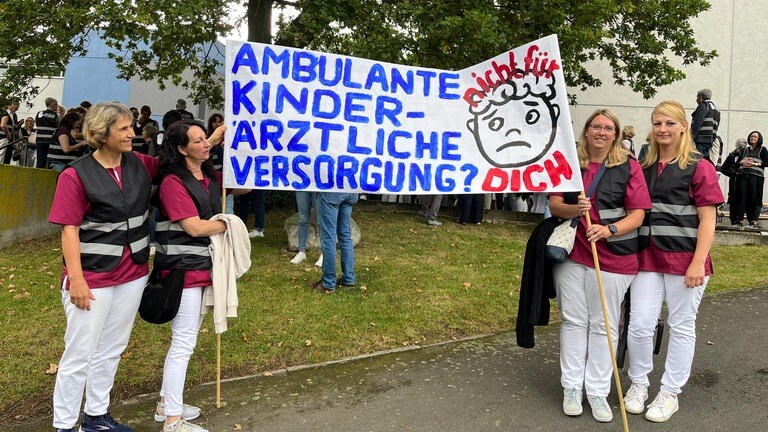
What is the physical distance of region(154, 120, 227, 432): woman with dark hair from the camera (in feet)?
11.0

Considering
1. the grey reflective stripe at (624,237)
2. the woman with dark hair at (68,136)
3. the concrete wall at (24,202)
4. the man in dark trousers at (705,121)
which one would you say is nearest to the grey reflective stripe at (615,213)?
the grey reflective stripe at (624,237)

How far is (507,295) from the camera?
6.46m

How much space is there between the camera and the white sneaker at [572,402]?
3691 mm

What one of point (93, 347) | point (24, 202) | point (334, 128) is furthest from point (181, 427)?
point (24, 202)

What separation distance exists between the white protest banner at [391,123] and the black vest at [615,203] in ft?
1.11

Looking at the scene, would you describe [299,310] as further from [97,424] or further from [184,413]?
[97,424]

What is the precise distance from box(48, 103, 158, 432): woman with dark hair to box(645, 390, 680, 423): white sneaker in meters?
3.27

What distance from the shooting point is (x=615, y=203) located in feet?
12.1

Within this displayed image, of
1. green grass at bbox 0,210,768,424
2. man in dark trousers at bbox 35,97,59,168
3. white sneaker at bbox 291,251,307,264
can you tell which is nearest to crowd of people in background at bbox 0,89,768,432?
green grass at bbox 0,210,768,424

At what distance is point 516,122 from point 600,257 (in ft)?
3.80

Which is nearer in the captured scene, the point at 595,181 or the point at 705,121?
the point at 595,181

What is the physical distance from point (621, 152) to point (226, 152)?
269 centimetres

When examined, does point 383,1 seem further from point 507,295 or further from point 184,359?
point 184,359

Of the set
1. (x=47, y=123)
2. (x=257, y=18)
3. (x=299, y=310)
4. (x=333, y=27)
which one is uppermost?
(x=257, y=18)
